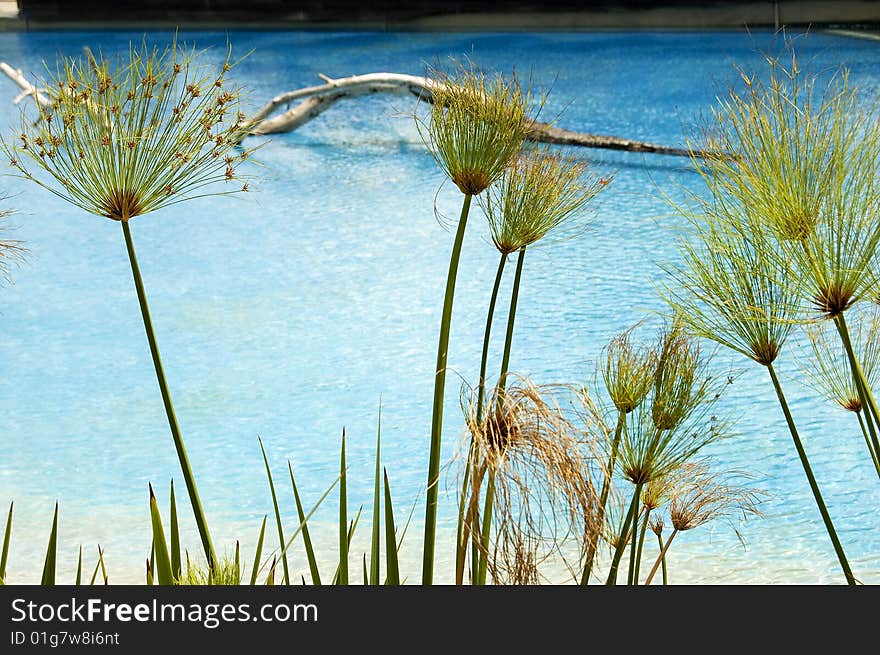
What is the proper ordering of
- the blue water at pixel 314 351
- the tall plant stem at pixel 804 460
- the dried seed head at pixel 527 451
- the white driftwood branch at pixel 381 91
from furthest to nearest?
1. the white driftwood branch at pixel 381 91
2. the blue water at pixel 314 351
3. the tall plant stem at pixel 804 460
4. the dried seed head at pixel 527 451

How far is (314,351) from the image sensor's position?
19.7ft

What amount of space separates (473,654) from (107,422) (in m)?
4.61

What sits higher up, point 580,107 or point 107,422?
point 580,107

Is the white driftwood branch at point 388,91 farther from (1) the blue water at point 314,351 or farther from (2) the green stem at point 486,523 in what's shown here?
(2) the green stem at point 486,523

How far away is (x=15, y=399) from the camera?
548 centimetres

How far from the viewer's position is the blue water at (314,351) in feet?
13.9

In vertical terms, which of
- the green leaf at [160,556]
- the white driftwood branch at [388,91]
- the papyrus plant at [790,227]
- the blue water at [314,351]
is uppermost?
the white driftwood branch at [388,91]

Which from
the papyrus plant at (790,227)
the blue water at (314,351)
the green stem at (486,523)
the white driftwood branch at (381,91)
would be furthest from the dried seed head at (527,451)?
the white driftwood branch at (381,91)

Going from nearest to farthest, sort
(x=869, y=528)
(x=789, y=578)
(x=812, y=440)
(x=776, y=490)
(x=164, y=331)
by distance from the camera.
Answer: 1. (x=789, y=578)
2. (x=869, y=528)
3. (x=776, y=490)
4. (x=812, y=440)
5. (x=164, y=331)

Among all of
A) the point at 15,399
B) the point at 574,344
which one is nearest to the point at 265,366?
the point at 15,399

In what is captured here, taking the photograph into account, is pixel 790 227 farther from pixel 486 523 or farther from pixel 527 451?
pixel 486 523

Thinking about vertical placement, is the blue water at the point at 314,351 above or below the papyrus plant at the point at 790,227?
above

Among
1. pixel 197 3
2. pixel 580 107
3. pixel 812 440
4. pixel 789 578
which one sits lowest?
pixel 789 578

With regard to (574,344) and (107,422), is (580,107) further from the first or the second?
(107,422)
